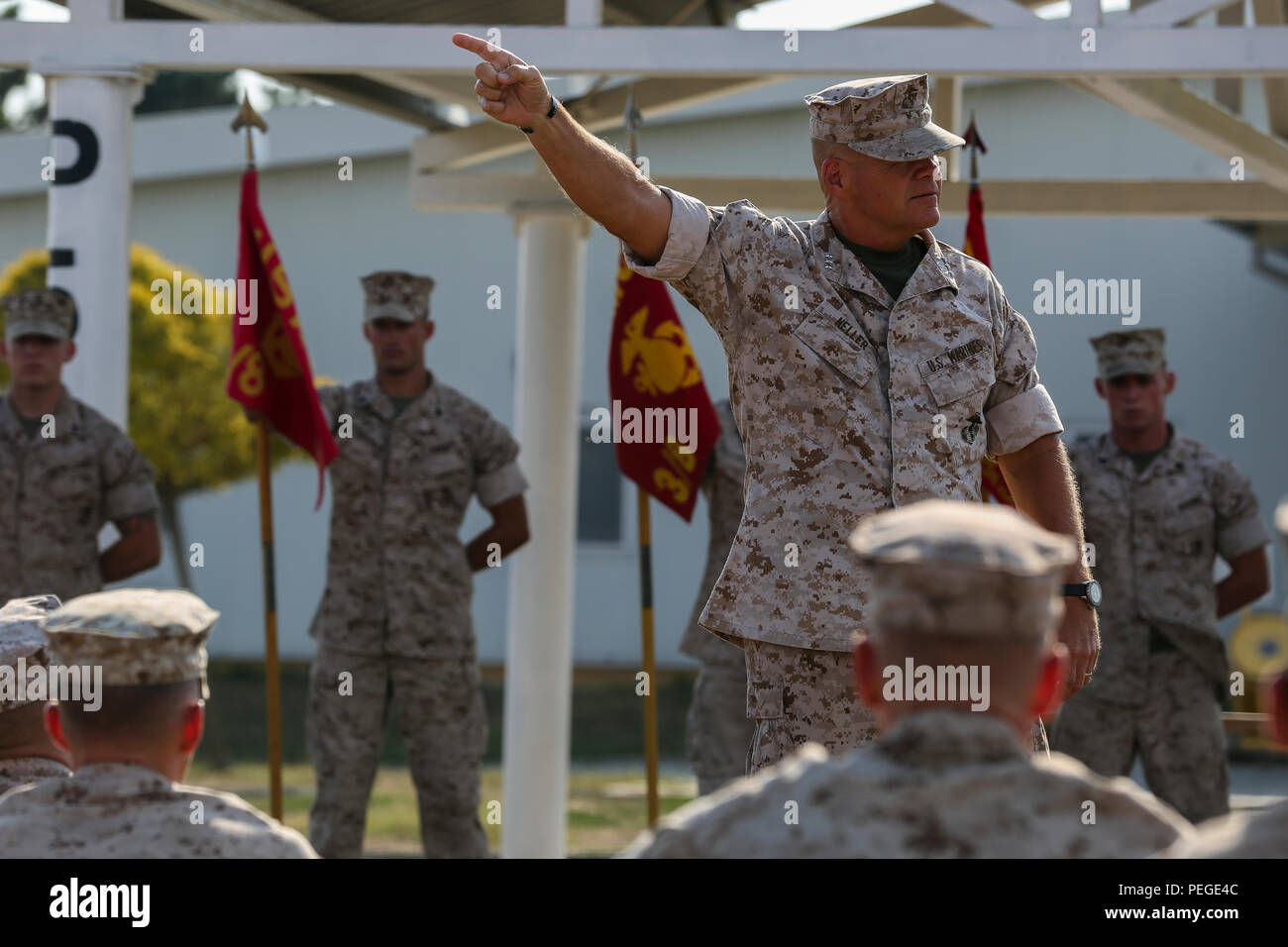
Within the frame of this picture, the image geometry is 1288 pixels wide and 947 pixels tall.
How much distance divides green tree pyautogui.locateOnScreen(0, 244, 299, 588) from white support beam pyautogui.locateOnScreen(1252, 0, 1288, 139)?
922 centimetres

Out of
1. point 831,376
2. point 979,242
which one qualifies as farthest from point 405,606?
point 831,376

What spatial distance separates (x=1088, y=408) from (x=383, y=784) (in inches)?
276

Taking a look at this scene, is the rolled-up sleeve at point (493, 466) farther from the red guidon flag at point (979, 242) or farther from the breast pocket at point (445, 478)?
the red guidon flag at point (979, 242)

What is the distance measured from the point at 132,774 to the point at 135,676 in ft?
0.42

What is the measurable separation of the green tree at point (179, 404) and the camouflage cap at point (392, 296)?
7.96 m

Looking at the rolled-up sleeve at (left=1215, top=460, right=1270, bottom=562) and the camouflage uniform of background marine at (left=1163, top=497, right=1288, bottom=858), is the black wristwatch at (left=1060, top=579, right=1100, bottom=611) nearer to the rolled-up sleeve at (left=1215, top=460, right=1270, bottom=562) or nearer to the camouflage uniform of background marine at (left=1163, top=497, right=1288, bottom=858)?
the camouflage uniform of background marine at (left=1163, top=497, right=1288, bottom=858)

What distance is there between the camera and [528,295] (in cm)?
712

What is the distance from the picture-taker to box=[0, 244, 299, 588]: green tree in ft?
47.5

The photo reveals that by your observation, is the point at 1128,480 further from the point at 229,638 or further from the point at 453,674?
the point at 229,638

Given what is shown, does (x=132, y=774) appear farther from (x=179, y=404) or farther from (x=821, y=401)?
(x=179, y=404)

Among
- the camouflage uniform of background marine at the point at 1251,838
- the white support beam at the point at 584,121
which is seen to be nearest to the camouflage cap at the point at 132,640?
the camouflage uniform of background marine at the point at 1251,838
